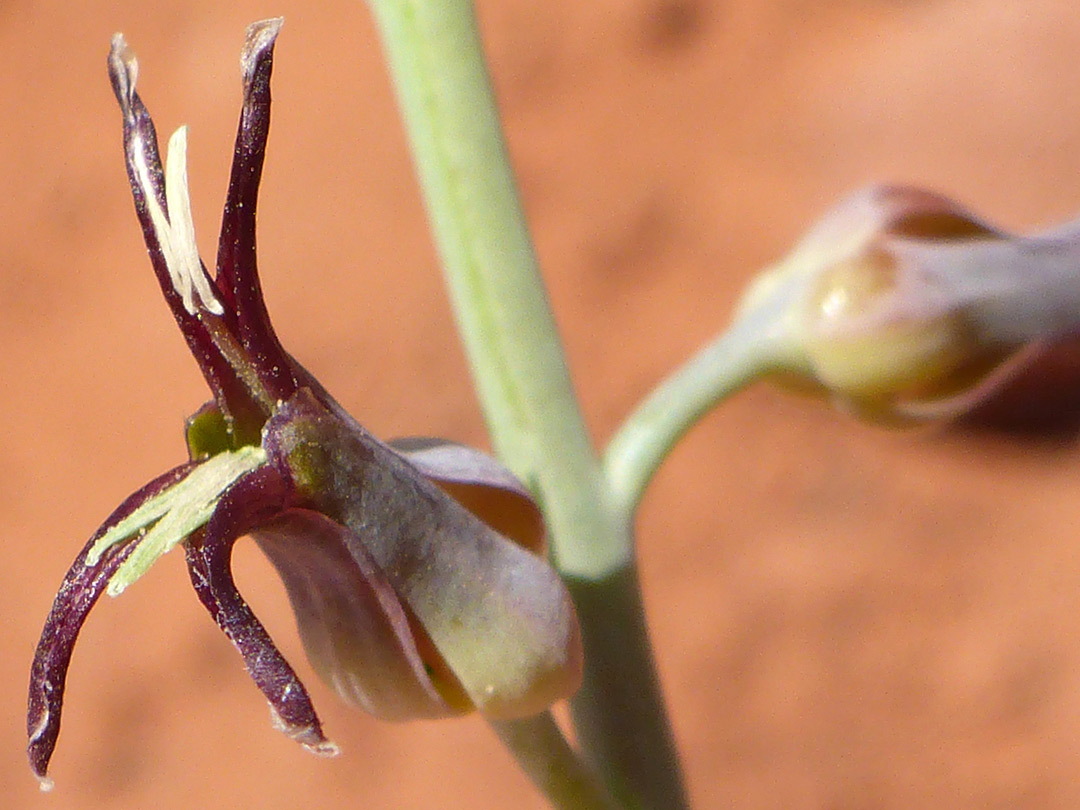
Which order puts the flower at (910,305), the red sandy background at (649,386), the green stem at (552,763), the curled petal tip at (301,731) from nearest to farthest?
the curled petal tip at (301,731), the green stem at (552,763), the flower at (910,305), the red sandy background at (649,386)

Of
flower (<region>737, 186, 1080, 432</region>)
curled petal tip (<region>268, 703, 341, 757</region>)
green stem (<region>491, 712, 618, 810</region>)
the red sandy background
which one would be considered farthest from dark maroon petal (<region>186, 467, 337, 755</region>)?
the red sandy background

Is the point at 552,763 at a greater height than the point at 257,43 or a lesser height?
lesser

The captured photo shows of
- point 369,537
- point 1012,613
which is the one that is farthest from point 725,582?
point 369,537

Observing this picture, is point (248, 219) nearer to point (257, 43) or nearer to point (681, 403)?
point (257, 43)

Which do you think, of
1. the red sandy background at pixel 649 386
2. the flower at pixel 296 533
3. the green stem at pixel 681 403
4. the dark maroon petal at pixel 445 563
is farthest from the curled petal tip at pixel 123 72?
the red sandy background at pixel 649 386

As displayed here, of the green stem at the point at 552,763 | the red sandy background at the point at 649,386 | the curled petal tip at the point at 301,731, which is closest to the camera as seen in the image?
the curled petal tip at the point at 301,731

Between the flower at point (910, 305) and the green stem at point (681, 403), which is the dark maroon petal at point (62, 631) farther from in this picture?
the flower at point (910, 305)

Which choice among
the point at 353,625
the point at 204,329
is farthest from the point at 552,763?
the point at 204,329
